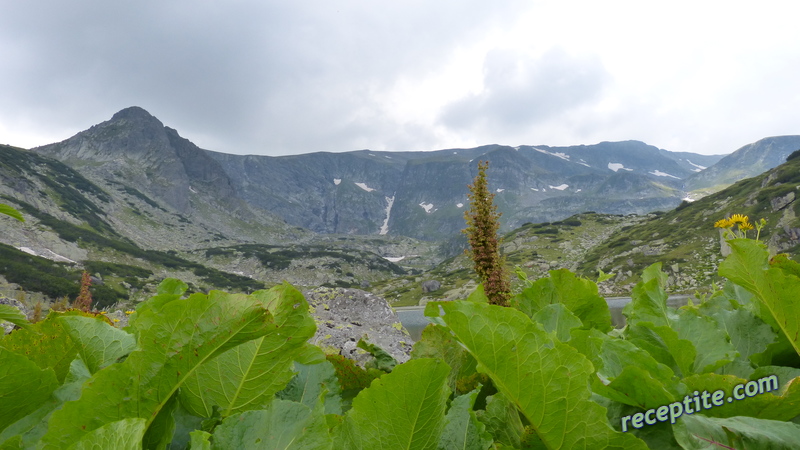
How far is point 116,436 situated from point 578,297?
1.69 meters

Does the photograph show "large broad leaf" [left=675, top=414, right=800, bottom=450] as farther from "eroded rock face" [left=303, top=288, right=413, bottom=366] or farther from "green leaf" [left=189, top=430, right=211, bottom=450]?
"eroded rock face" [left=303, top=288, right=413, bottom=366]

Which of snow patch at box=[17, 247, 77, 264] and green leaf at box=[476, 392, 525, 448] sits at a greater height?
green leaf at box=[476, 392, 525, 448]

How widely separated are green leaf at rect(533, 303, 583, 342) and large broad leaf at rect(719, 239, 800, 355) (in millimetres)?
474

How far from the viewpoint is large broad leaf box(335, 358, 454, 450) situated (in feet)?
2.75

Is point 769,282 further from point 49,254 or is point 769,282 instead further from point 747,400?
point 49,254

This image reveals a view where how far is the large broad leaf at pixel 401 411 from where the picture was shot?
0.84 metres

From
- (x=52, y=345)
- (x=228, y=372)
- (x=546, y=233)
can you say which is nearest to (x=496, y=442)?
(x=228, y=372)

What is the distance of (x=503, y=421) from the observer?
42.3 inches

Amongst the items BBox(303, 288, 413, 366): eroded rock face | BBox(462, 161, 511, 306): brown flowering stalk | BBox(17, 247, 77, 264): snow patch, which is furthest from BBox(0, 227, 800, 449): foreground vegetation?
BBox(17, 247, 77, 264): snow patch

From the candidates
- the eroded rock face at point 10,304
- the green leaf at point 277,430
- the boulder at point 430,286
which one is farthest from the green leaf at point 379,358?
the boulder at point 430,286

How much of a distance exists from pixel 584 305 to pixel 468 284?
146474 mm

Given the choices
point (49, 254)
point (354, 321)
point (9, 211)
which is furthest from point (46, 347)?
point (49, 254)

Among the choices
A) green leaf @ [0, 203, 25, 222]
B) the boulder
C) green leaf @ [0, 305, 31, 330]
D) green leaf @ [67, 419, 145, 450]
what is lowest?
the boulder

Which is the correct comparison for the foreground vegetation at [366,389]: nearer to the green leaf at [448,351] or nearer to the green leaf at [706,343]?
the green leaf at [706,343]
